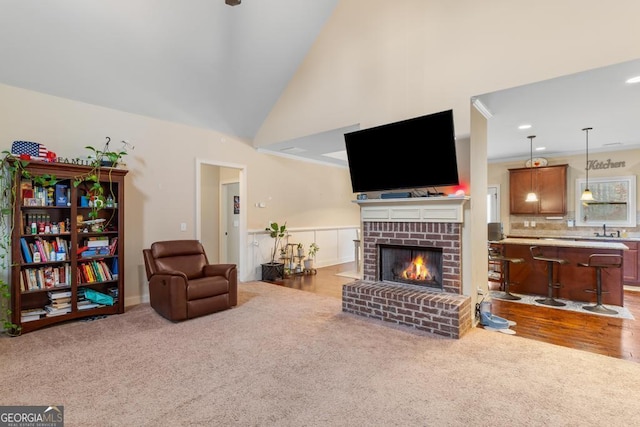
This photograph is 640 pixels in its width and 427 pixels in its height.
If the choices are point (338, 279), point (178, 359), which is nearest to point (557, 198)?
point (338, 279)

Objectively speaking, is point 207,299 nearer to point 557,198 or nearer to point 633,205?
point 557,198

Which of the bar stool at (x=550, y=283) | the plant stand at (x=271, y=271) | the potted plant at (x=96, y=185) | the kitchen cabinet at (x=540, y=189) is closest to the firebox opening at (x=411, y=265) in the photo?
the bar stool at (x=550, y=283)

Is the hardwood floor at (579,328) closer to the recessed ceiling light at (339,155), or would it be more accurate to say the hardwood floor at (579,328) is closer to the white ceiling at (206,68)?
the white ceiling at (206,68)

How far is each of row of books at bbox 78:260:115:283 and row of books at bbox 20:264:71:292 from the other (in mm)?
131

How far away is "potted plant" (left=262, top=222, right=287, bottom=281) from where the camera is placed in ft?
19.9

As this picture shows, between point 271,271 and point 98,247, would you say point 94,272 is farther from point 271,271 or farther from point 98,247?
point 271,271

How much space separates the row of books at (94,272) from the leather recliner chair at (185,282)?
44 centimetres

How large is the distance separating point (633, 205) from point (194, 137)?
799 centimetres

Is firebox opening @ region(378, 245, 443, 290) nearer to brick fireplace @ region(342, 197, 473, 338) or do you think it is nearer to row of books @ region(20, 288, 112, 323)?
brick fireplace @ region(342, 197, 473, 338)

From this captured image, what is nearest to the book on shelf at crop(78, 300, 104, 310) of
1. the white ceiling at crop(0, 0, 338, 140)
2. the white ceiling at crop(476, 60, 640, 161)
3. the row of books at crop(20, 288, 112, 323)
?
the row of books at crop(20, 288, 112, 323)

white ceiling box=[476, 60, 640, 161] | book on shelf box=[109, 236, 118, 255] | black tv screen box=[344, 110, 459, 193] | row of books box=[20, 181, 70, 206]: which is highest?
white ceiling box=[476, 60, 640, 161]

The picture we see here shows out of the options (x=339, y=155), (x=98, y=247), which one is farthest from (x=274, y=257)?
(x=98, y=247)

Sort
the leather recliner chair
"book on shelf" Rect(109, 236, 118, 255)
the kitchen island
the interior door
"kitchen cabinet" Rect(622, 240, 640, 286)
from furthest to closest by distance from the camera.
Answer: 1. the interior door
2. "kitchen cabinet" Rect(622, 240, 640, 286)
3. the kitchen island
4. "book on shelf" Rect(109, 236, 118, 255)
5. the leather recliner chair

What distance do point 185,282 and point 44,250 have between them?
1543mm
